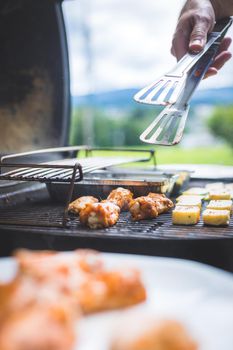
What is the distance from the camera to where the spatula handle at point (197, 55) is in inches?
103

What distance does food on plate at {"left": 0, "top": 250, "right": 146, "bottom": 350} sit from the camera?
98cm

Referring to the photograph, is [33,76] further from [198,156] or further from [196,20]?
[198,156]

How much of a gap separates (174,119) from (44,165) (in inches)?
30.6

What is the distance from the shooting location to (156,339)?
1.01 metres

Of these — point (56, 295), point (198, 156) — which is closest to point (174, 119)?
point (56, 295)

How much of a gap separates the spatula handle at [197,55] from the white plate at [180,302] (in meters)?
1.45

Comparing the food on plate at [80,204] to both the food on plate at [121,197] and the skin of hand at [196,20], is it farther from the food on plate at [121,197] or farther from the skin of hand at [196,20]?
the skin of hand at [196,20]

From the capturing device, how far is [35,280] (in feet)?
3.83

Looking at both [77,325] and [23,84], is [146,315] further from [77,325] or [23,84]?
[23,84]

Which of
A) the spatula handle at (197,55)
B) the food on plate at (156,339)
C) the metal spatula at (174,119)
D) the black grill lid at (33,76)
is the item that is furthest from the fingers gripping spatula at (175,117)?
the black grill lid at (33,76)

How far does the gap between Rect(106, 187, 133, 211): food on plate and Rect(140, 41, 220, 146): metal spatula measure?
0.50 meters

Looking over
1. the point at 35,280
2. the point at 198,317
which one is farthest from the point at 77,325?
the point at 198,317

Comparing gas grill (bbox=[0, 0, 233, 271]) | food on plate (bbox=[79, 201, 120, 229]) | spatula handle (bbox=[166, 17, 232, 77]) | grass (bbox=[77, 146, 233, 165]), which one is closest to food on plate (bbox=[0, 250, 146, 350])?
gas grill (bbox=[0, 0, 233, 271])

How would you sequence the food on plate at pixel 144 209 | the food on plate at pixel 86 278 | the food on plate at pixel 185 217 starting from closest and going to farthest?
the food on plate at pixel 86 278 < the food on plate at pixel 185 217 < the food on plate at pixel 144 209
